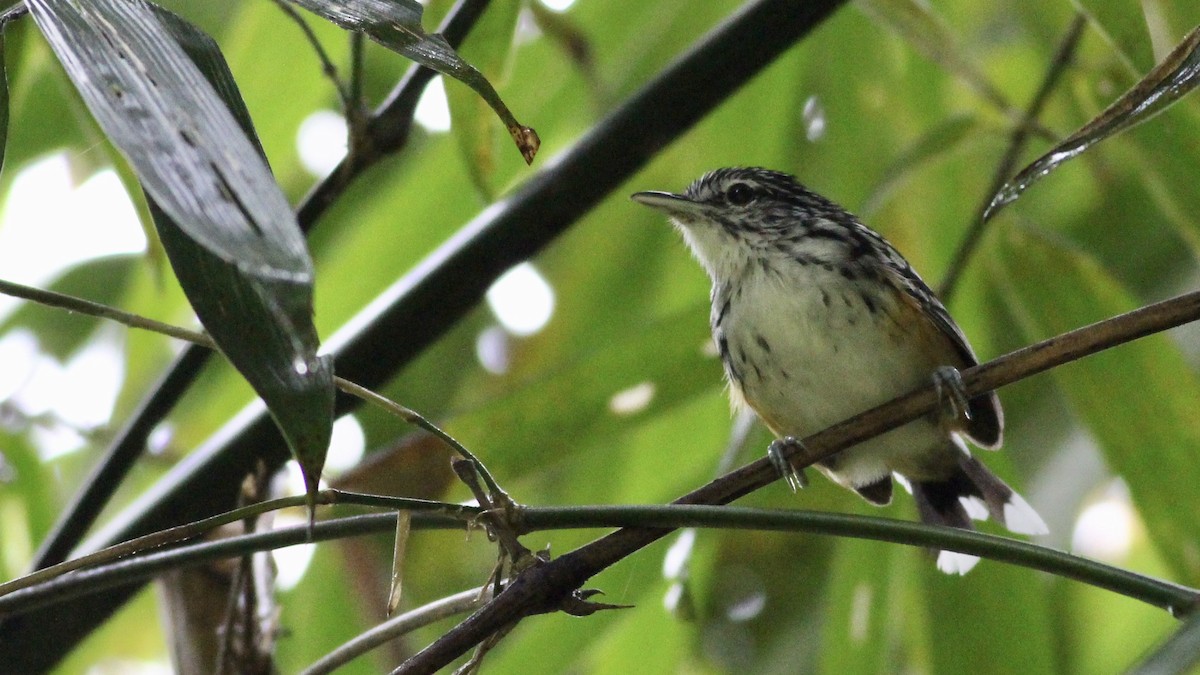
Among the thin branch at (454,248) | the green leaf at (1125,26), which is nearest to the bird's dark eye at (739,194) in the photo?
the thin branch at (454,248)

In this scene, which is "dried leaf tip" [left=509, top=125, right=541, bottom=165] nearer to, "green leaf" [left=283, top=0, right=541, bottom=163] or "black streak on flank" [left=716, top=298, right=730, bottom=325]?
"green leaf" [left=283, top=0, right=541, bottom=163]

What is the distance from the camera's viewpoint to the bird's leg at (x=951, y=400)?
2.24 m

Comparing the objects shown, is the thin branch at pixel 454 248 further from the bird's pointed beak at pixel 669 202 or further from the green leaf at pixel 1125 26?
the bird's pointed beak at pixel 669 202

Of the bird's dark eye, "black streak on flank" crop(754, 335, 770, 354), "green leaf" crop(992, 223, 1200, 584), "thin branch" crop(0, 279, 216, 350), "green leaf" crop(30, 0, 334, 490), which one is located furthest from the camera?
the bird's dark eye

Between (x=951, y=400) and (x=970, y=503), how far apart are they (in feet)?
4.34

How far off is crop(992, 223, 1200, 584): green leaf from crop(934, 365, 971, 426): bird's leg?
22cm

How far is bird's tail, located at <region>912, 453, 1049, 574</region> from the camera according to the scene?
3.06m

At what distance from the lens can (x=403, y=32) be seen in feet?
4.15

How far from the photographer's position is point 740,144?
3.65 m

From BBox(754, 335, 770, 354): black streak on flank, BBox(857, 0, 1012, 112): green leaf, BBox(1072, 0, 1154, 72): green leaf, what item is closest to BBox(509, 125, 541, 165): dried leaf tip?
BBox(1072, 0, 1154, 72): green leaf

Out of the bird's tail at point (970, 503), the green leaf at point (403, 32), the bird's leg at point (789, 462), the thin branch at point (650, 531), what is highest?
the green leaf at point (403, 32)

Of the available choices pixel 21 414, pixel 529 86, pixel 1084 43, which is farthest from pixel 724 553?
pixel 21 414

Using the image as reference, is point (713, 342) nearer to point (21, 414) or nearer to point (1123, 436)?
point (1123, 436)

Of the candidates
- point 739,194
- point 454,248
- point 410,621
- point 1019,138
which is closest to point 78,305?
point 410,621
